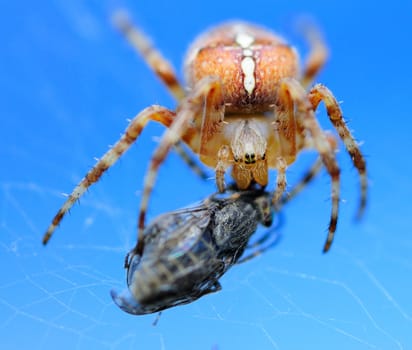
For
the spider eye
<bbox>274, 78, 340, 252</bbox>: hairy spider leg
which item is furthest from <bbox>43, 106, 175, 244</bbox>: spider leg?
<bbox>274, 78, 340, 252</bbox>: hairy spider leg

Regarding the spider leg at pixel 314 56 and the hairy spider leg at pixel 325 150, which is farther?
the spider leg at pixel 314 56

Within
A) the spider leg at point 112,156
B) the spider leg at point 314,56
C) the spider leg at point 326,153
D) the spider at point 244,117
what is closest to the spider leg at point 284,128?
the spider at point 244,117

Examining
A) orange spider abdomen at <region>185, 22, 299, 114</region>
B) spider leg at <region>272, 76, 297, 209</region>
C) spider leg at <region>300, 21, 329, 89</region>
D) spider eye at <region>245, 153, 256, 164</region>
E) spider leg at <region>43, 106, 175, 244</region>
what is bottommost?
spider leg at <region>43, 106, 175, 244</region>

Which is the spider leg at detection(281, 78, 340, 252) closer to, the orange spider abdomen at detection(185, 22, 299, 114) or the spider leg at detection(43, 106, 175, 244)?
the orange spider abdomen at detection(185, 22, 299, 114)

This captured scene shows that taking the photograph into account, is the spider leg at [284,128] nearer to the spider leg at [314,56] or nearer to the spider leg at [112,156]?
the spider leg at [112,156]

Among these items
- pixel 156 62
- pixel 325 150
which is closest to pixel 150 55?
pixel 156 62

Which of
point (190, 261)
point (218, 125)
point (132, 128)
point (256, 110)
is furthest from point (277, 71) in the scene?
point (190, 261)

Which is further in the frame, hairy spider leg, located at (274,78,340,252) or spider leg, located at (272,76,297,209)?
spider leg, located at (272,76,297,209)

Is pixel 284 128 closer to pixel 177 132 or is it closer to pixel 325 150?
pixel 325 150
